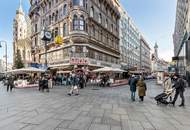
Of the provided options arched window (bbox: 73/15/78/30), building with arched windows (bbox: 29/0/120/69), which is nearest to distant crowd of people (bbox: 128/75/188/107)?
building with arched windows (bbox: 29/0/120/69)

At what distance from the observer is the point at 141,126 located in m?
6.75

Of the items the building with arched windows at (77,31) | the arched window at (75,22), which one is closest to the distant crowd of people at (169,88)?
the building with arched windows at (77,31)

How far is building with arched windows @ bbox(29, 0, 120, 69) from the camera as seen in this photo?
36781 mm

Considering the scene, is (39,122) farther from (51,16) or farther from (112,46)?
(112,46)

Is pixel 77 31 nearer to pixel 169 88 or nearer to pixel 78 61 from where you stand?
pixel 78 61

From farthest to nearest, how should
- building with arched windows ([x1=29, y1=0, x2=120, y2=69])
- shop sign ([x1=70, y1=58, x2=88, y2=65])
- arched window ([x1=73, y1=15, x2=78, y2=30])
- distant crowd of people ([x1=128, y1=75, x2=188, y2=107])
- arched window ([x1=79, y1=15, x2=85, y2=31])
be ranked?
arched window ([x1=79, y1=15, x2=85, y2=31]) → arched window ([x1=73, y1=15, x2=78, y2=30]) → building with arched windows ([x1=29, y1=0, x2=120, y2=69]) → shop sign ([x1=70, y1=58, x2=88, y2=65]) → distant crowd of people ([x1=128, y1=75, x2=188, y2=107])

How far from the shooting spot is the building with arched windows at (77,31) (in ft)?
121

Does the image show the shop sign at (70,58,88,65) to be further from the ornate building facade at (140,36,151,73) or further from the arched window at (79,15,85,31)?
the ornate building facade at (140,36,151,73)

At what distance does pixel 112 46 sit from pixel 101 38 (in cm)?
835

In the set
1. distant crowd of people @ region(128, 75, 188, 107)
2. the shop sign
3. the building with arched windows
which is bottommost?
distant crowd of people @ region(128, 75, 188, 107)

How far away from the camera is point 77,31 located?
36.8 m

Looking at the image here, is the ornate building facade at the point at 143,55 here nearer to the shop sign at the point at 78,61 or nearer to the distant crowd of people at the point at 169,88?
the shop sign at the point at 78,61

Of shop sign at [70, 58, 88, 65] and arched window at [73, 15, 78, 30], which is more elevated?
arched window at [73, 15, 78, 30]

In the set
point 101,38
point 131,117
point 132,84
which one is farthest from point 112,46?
point 131,117
